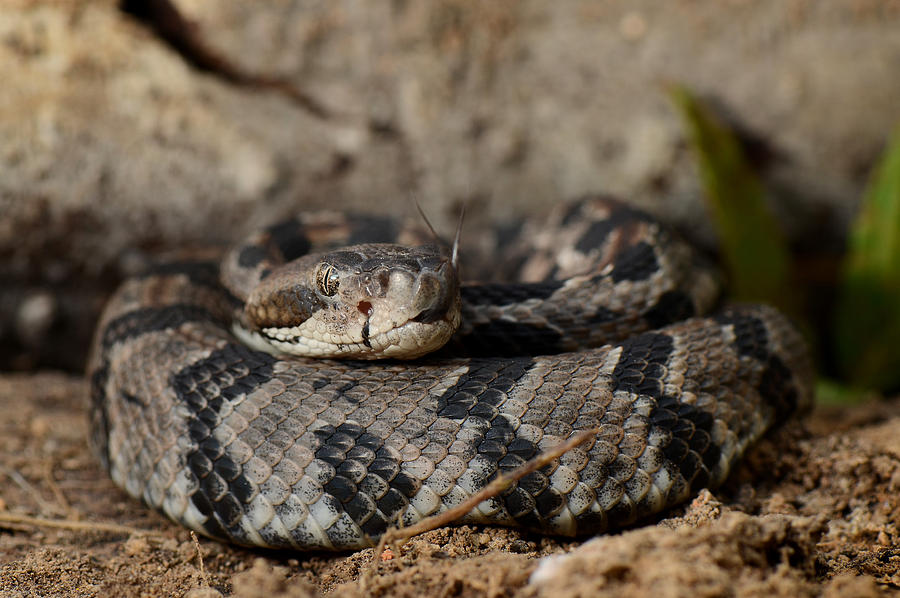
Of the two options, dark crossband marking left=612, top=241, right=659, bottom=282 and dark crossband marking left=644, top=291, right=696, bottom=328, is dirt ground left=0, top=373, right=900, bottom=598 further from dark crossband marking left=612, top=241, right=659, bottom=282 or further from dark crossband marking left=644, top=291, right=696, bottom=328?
dark crossband marking left=612, top=241, right=659, bottom=282

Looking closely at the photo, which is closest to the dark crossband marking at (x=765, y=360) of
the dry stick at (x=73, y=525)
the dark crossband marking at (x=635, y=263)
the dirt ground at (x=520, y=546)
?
the dirt ground at (x=520, y=546)

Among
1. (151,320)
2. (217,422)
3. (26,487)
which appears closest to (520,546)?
(217,422)

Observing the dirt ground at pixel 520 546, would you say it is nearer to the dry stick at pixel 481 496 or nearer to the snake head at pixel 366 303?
the dry stick at pixel 481 496

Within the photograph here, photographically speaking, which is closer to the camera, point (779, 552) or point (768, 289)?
point (779, 552)

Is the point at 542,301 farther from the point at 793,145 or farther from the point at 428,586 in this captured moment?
the point at 793,145

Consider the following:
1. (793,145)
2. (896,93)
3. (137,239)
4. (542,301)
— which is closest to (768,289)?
(793,145)
